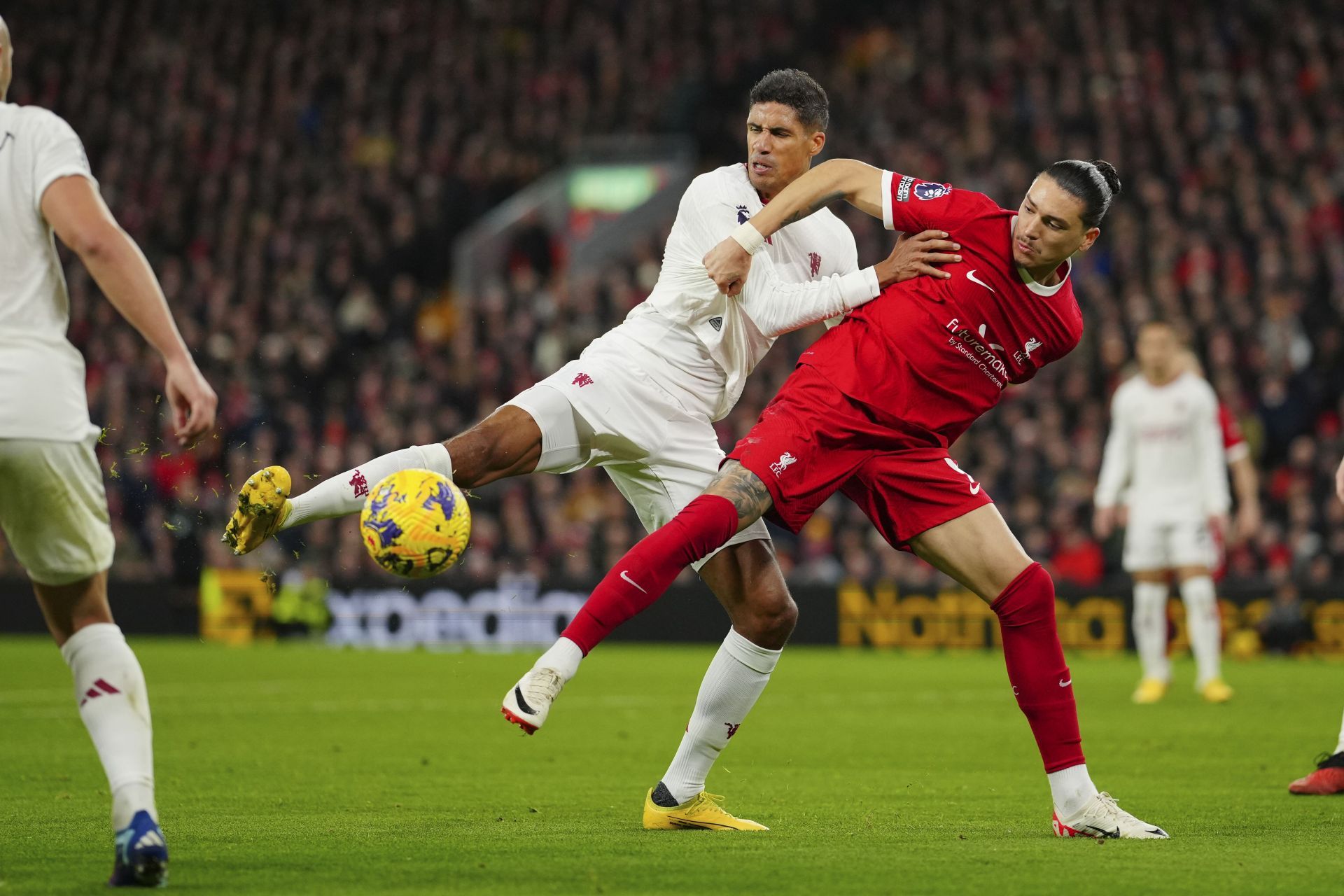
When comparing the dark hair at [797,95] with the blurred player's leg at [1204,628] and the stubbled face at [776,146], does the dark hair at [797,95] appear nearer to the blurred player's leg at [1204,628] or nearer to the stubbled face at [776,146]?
the stubbled face at [776,146]

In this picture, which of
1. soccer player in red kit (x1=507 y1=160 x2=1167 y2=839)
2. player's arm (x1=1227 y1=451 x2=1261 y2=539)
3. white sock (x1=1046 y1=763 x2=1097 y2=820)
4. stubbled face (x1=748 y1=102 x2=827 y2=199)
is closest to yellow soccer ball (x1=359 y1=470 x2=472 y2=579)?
soccer player in red kit (x1=507 y1=160 x2=1167 y2=839)

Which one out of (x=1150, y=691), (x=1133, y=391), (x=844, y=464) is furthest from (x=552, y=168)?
(x=844, y=464)

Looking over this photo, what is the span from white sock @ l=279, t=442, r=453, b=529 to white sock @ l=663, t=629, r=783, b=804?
1.20 m

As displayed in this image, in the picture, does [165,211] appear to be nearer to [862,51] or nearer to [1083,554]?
[862,51]

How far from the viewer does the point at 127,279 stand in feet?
13.9

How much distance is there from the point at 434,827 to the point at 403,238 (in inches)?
781

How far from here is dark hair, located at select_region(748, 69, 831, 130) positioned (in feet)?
20.1

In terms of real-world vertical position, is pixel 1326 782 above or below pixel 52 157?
below

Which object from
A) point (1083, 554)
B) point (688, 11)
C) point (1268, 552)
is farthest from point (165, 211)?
point (1268, 552)

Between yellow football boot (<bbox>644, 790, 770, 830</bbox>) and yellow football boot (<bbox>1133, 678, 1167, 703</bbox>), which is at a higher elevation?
yellow football boot (<bbox>644, 790, 770, 830</bbox>)

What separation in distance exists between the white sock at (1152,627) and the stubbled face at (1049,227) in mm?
7133

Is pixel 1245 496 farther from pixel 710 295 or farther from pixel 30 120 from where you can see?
pixel 30 120

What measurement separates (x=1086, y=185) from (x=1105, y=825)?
2.10 meters

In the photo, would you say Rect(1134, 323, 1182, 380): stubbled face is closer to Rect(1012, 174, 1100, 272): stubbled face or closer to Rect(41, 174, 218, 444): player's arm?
Rect(1012, 174, 1100, 272): stubbled face
